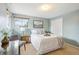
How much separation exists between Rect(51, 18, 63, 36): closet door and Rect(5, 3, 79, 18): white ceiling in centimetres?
15

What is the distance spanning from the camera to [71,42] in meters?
1.74

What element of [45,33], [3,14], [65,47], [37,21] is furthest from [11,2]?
[65,47]

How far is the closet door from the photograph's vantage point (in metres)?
1.80

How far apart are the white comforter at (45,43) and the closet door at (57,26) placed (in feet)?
0.35

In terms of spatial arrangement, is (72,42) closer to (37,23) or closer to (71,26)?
(71,26)

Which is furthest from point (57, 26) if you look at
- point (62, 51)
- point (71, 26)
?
point (62, 51)

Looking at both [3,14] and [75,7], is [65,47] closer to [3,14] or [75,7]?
[75,7]

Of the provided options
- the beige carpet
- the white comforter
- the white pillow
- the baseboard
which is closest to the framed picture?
the white pillow

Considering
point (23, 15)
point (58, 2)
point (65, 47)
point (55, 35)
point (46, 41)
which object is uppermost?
point (58, 2)

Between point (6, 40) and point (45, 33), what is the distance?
801 millimetres

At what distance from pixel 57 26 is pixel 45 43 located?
1.47 feet

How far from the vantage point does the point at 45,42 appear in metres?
1.73

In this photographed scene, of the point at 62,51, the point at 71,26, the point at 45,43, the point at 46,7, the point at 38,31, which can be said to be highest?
the point at 46,7

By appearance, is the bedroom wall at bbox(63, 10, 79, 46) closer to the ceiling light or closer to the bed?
the bed
